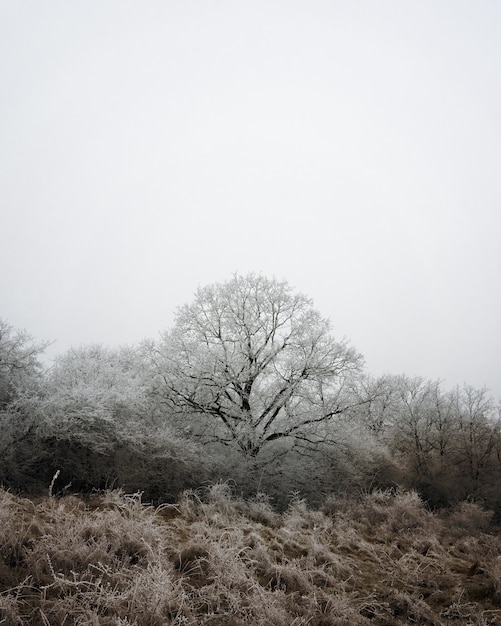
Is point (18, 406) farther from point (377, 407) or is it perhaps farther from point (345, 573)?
point (377, 407)

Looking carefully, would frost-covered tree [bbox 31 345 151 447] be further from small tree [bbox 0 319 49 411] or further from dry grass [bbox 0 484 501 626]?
dry grass [bbox 0 484 501 626]

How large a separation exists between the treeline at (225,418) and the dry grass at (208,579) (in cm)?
359

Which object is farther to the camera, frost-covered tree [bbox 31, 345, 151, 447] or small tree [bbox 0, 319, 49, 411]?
small tree [bbox 0, 319, 49, 411]

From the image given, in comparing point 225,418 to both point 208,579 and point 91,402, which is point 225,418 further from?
point 208,579

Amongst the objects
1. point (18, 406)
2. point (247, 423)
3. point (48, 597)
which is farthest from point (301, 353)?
point (48, 597)

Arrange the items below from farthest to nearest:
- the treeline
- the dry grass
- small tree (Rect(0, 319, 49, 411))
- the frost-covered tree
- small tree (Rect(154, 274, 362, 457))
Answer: small tree (Rect(154, 274, 362, 457)) < small tree (Rect(0, 319, 49, 411)) < the treeline < the frost-covered tree < the dry grass

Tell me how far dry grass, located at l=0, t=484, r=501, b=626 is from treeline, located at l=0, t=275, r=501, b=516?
3.59 meters

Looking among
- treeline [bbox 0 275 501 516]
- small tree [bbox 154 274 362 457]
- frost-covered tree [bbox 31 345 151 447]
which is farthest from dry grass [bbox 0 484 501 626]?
small tree [bbox 154 274 362 457]

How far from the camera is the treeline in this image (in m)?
10.9

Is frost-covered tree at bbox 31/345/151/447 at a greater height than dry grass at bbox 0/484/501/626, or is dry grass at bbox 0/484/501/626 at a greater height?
frost-covered tree at bbox 31/345/151/447

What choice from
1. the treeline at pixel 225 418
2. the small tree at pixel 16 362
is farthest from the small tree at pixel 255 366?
the small tree at pixel 16 362

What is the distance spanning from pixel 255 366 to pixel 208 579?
12728mm

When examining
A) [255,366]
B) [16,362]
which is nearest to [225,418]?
[255,366]

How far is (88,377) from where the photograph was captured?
1343cm
